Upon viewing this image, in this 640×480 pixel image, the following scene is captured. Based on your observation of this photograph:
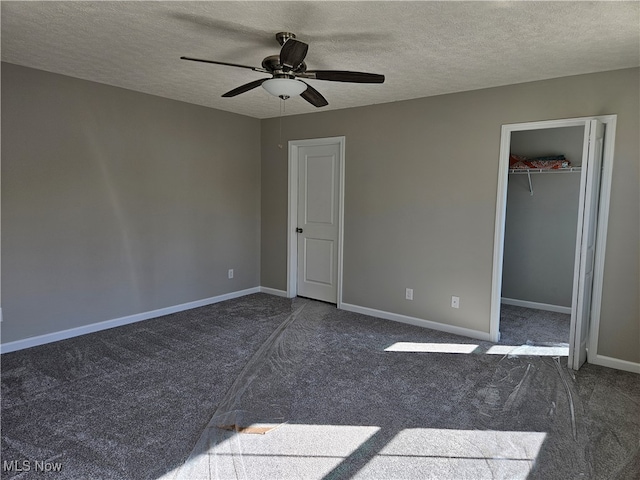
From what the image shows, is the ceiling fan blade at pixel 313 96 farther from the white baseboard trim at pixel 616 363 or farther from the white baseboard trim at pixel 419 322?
the white baseboard trim at pixel 616 363

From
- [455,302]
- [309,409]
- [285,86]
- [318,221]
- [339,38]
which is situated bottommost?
[309,409]

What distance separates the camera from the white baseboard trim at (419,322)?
4.02 metres

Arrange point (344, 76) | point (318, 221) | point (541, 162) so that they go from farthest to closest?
1. point (318, 221)
2. point (541, 162)
3. point (344, 76)

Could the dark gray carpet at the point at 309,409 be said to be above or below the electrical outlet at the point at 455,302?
below

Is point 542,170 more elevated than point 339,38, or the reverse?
point 339,38

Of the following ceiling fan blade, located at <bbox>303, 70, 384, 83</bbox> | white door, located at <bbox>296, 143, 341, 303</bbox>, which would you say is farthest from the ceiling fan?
white door, located at <bbox>296, 143, 341, 303</bbox>

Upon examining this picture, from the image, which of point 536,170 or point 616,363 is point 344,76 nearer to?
point 616,363

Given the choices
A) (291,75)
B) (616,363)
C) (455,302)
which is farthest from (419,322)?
(291,75)

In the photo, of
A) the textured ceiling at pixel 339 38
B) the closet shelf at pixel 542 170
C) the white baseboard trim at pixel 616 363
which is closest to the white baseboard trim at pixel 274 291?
the textured ceiling at pixel 339 38

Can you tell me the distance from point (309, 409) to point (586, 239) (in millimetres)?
2398

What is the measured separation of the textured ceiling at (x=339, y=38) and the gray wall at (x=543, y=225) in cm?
167

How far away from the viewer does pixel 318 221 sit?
525 centimetres

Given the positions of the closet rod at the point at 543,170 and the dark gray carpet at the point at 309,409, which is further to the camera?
the closet rod at the point at 543,170

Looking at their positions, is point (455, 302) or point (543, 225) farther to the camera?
point (543, 225)
